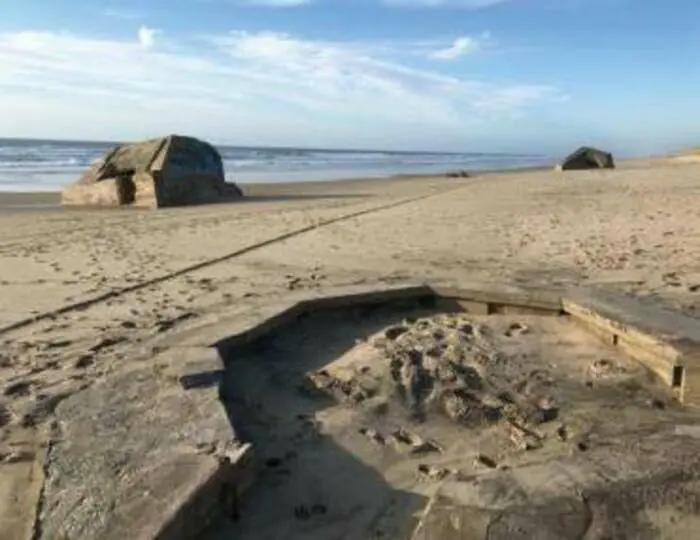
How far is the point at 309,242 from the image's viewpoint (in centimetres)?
891

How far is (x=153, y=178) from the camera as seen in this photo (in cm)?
1515

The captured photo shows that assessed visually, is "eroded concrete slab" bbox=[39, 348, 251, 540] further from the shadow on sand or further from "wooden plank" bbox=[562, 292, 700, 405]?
"wooden plank" bbox=[562, 292, 700, 405]

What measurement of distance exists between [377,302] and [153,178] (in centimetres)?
1086

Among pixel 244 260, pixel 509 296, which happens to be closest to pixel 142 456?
pixel 509 296

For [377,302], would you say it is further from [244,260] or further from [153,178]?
[153,178]

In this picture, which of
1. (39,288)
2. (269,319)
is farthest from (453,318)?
(39,288)

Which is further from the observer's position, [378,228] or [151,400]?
[378,228]

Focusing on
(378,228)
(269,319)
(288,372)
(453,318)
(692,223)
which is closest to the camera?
(288,372)

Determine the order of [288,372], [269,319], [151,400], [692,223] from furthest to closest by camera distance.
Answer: [692,223] < [269,319] < [288,372] < [151,400]

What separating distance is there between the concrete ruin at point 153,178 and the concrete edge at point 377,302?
10581 millimetres

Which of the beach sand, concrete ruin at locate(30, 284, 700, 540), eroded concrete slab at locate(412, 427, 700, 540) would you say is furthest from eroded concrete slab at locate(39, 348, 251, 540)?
eroded concrete slab at locate(412, 427, 700, 540)

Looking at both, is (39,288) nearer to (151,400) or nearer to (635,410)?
(151,400)

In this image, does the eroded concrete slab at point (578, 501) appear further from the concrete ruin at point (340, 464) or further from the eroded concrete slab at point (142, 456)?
the eroded concrete slab at point (142, 456)

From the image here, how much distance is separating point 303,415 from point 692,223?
302 inches
